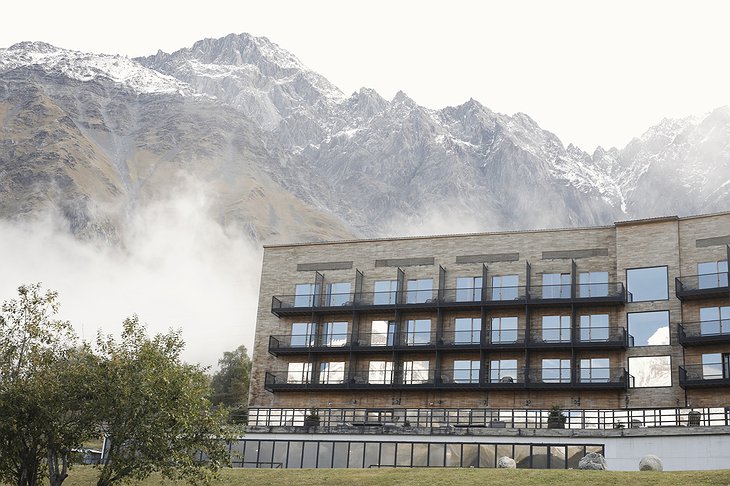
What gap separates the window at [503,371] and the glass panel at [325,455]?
46.4ft

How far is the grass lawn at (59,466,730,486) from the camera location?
119ft

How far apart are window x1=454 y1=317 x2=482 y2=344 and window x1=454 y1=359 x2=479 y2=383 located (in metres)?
1.35

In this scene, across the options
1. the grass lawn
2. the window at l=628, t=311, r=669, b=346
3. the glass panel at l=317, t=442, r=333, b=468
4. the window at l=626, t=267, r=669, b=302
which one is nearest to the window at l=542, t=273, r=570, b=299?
the window at l=626, t=267, r=669, b=302

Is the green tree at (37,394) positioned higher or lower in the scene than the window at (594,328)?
lower

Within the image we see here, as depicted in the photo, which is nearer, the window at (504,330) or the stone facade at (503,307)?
the stone facade at (503,307)

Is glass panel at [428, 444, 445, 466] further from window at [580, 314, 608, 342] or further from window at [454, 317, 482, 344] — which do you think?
window at [580, 314, 608, 342]

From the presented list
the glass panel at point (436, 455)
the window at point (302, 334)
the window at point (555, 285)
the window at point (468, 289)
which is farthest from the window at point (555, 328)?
the window at point (302, 334)

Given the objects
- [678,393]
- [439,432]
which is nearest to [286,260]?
[439,432]

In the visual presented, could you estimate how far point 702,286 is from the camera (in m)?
57.4

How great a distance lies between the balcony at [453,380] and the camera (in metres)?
58.4

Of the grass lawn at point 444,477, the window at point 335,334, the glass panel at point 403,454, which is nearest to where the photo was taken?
the grass lawn at point 444,477

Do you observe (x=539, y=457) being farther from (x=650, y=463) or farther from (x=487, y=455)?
(x=650, y=463)

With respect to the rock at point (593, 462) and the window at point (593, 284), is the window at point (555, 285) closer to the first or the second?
the window at point (593, 284)

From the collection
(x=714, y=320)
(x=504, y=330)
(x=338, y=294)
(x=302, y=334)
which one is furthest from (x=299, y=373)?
(x=714, y=320)
